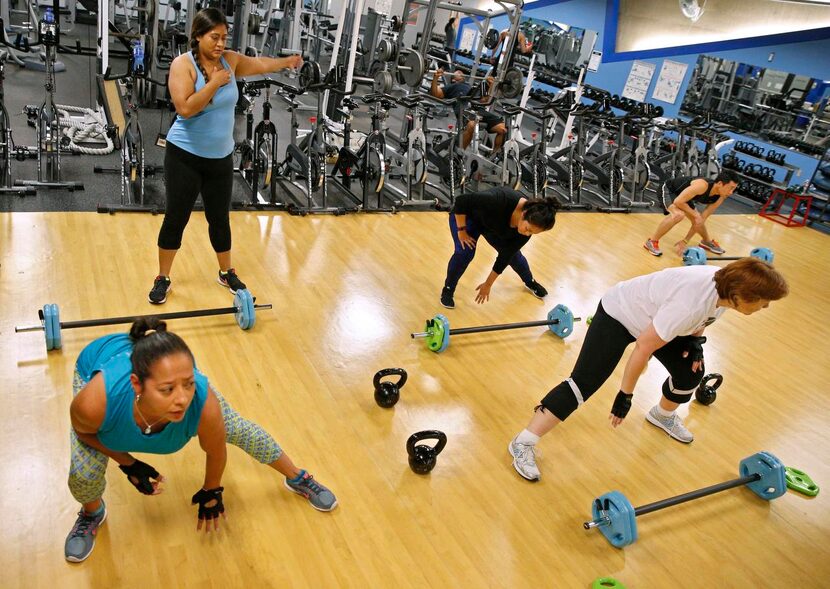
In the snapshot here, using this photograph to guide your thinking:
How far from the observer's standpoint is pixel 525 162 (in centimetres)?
663

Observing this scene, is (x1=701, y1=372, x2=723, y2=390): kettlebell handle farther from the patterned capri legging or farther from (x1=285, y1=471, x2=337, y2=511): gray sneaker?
the patterned capri legging

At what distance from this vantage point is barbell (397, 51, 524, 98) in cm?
675

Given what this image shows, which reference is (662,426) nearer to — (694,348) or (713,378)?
(713,378)

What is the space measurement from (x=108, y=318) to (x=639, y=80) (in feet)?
31.0

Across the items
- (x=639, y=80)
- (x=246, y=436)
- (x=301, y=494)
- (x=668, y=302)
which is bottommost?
(x=301, y=494)

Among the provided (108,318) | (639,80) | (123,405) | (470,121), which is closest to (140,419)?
(123,405)

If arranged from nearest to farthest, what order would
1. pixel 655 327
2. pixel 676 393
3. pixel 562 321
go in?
pixel 655 327 < pixel 676 393 < pixel 562 321

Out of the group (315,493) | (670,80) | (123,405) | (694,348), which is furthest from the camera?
(670,80)

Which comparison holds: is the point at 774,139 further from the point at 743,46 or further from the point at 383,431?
the point at 383,431

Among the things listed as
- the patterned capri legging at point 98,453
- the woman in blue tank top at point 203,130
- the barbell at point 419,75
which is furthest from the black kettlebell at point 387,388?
the barbell at point 419,75

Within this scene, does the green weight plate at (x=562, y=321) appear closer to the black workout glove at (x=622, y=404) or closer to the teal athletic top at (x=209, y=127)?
the black workout glove at (x=622, y=404)

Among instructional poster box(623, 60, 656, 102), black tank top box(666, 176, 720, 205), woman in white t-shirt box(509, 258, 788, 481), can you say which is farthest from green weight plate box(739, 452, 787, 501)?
instructional poster box(623, 60, 656, 102)

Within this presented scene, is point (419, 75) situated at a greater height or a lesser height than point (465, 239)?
greater

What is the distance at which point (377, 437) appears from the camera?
105 inches
